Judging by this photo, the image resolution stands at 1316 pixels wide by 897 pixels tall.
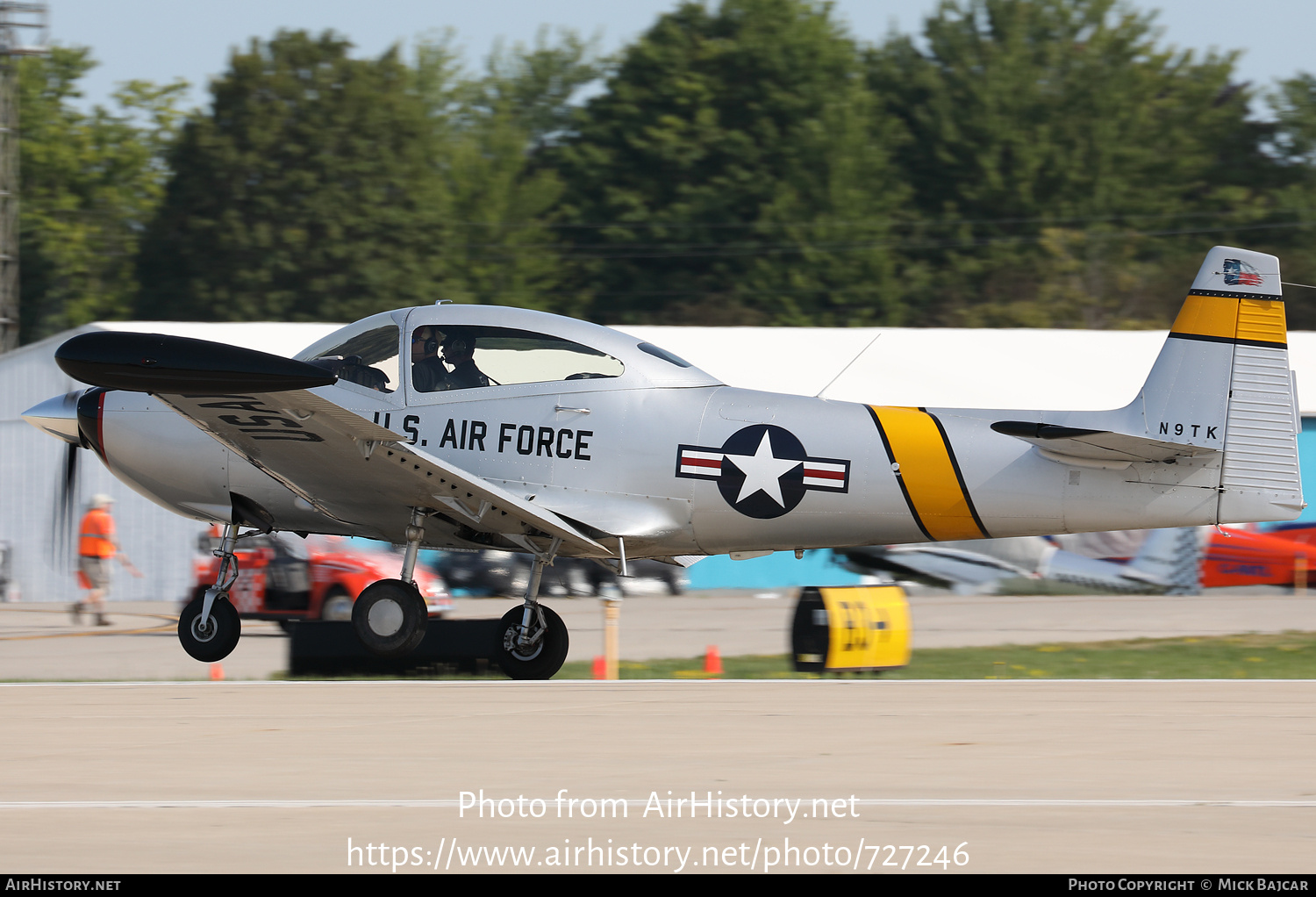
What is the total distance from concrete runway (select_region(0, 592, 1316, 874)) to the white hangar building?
15166 mm

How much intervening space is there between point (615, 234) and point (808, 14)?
18740 mm

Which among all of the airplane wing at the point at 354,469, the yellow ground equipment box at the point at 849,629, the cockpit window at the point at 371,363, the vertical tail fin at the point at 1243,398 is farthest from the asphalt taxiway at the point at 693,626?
the vertical tail fin at the point at 1243,398

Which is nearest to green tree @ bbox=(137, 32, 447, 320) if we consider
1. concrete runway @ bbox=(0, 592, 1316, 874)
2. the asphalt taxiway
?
the asphalt taxiway

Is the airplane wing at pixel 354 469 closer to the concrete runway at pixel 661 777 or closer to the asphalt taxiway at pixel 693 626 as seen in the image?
the concrete runway at pixel 661 777

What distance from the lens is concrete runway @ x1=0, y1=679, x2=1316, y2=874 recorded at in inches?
250

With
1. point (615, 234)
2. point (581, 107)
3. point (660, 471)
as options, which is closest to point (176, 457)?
point (660, 471)

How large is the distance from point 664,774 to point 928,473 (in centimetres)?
457

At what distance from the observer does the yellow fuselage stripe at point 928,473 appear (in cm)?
1195

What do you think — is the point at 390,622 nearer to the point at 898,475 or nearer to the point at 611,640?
the point at 611,640

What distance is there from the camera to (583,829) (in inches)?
266

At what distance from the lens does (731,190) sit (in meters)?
65.7

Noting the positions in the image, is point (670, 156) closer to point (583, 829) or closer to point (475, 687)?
point (475, 687)

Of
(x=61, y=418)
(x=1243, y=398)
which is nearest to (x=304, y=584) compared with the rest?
(x=61, y=418)

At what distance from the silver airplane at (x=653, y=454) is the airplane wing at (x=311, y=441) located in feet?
0.09
